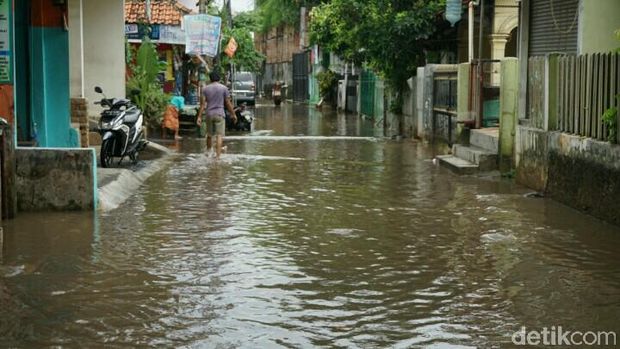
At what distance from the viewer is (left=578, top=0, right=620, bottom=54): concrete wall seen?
1133 centimetres

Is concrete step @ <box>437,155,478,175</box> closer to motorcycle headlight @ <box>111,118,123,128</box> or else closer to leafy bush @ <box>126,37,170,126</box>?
motorcycle headlight @ <box>111,118,123,128</box>

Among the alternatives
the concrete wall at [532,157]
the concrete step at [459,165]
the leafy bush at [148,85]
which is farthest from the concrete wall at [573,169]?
the leafy bush at [148,85]

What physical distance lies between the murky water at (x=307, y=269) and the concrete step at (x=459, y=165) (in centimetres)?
192

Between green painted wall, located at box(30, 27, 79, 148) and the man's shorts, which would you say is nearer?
green painted wall, located at box(30, 27, 79, 148)

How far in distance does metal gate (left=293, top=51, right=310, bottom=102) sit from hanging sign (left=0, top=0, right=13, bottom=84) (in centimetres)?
4559

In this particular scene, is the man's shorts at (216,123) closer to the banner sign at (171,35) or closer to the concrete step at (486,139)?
the concrete step at (486,139)

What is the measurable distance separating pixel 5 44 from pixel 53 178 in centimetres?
160

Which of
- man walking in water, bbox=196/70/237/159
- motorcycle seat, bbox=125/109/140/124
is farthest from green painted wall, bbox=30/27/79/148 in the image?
man walking in water, bbox=196/70/237/159

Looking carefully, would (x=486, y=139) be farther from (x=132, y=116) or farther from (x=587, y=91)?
(x=132, y=116)

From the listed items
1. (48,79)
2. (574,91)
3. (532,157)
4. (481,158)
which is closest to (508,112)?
(481,158)

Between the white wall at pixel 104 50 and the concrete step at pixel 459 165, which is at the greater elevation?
the white wall at pixel 104 50

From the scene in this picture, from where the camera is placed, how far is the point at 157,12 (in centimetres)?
2941

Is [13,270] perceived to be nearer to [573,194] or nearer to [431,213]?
[431,213]

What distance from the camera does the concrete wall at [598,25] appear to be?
1133 centimetres
